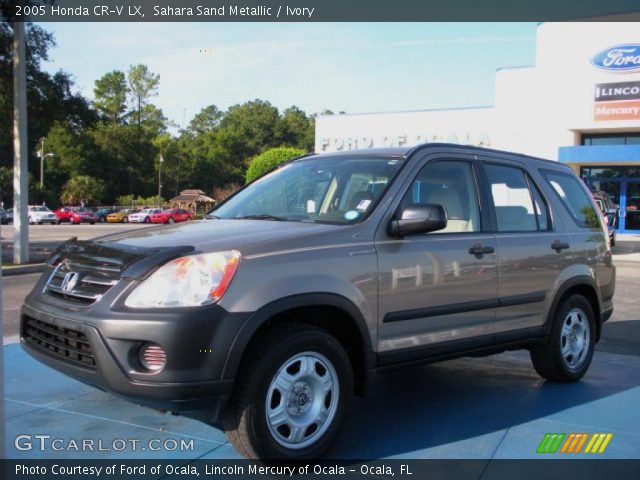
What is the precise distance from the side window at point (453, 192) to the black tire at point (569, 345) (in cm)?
131

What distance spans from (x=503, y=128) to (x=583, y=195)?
24375 mm

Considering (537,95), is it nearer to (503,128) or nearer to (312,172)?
(503,128)

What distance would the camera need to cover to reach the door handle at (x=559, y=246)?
16.9ft

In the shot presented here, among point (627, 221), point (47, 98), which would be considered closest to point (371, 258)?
point (47, 98)

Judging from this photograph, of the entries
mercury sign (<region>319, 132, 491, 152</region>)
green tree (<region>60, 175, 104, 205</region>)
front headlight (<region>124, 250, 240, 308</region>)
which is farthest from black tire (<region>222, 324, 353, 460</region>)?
green tree (<region>60, 175, 104, 205</region>)

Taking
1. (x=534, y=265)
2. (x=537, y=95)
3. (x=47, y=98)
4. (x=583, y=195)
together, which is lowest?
(x=534, y=265)

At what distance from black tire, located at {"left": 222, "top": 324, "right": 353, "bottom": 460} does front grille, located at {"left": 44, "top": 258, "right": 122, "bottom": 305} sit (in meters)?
0.85

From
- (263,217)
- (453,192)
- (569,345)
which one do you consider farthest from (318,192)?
(569,345)

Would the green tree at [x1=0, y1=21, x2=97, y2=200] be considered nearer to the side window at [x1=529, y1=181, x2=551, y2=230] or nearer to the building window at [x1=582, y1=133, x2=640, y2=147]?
the side window at [x1=529, y1=181, x2=551, y2=230]

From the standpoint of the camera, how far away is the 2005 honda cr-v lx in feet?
10.3

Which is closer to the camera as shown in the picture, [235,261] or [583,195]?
[235,261]

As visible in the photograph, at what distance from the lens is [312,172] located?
4.70m

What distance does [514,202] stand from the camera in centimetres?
516

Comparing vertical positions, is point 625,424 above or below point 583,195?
below
